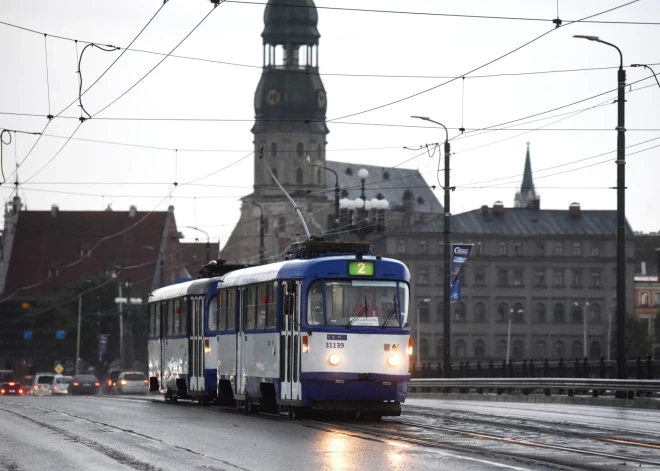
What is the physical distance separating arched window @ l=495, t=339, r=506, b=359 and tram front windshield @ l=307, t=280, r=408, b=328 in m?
120

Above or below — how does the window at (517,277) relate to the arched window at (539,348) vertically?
above

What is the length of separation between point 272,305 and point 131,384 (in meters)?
54.2

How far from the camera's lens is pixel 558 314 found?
14725 cm

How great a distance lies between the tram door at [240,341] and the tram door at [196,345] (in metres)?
3.57

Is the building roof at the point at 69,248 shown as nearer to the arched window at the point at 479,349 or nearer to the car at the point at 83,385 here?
the arched window at the point at 479,349

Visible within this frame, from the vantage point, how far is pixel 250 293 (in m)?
28.7

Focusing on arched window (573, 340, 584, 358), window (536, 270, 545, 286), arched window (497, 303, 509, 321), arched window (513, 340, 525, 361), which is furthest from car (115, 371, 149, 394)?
window (536, 270, 545, 286)

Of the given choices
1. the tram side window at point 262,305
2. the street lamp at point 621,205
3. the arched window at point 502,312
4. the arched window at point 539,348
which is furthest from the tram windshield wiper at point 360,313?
the arched window at point 539,348

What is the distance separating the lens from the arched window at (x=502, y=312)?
146 m

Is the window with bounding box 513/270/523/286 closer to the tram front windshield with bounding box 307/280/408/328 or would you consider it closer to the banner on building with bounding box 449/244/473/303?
the banner on building with bounding box 449/244/473/303

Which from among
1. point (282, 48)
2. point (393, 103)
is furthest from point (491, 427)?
point (282, 48)

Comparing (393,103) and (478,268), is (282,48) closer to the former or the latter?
(478,268)

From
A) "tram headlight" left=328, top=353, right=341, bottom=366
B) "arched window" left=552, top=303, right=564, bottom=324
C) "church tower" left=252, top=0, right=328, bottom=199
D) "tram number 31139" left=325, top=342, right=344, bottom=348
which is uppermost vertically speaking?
"church tower" left=252, top=0, right=328, bottom=199

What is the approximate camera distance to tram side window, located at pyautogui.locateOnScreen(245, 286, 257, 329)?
28417 millimetres
